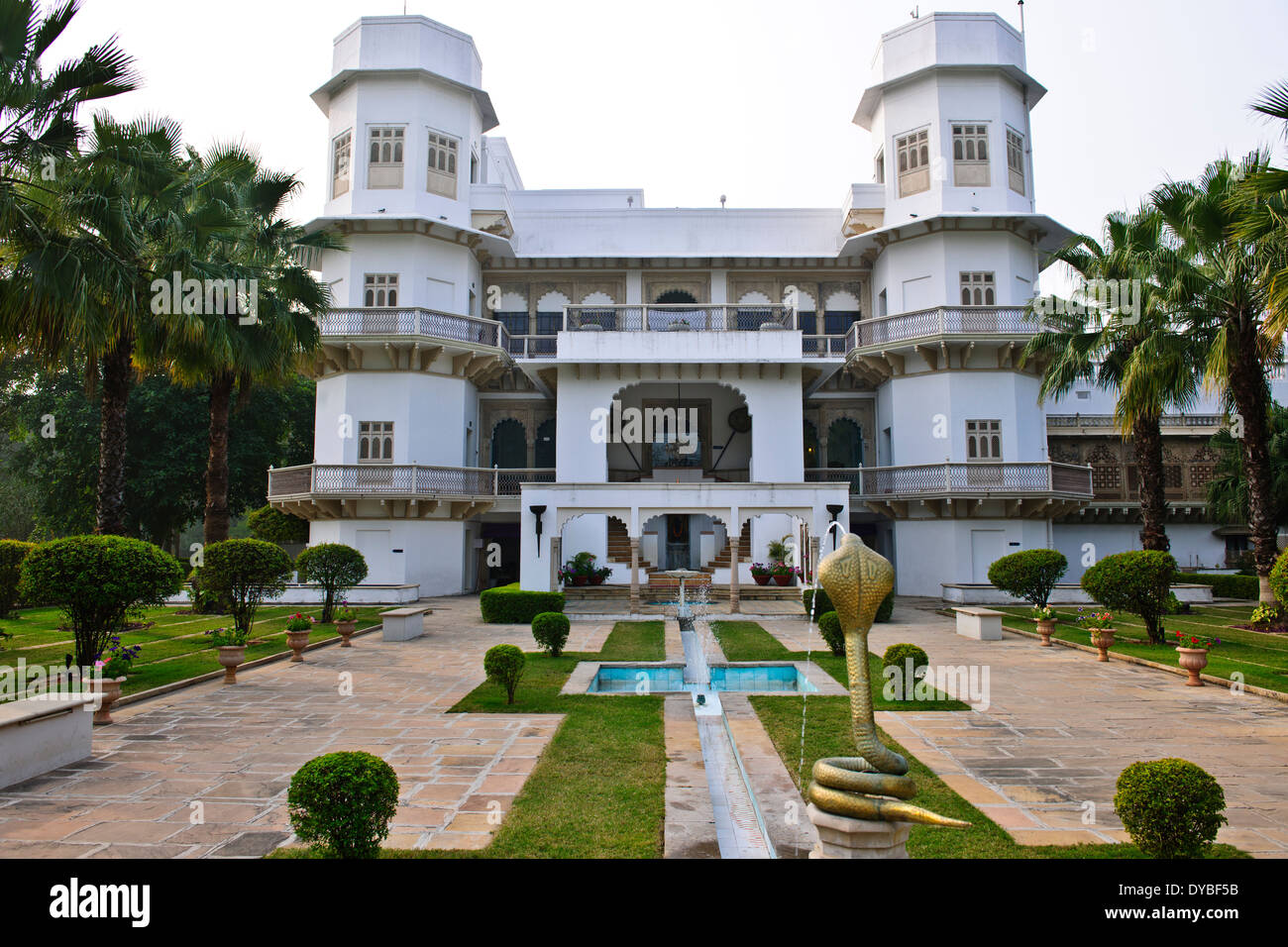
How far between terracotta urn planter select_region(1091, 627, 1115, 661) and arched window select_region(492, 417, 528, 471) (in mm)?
19421

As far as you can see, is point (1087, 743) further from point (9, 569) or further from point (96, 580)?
point (9, 569)

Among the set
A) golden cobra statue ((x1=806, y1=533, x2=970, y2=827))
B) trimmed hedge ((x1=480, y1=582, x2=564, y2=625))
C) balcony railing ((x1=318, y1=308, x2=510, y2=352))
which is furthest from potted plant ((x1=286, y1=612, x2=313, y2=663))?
balcony railing ((x1=318, y1=308, x2=510, y2=352))

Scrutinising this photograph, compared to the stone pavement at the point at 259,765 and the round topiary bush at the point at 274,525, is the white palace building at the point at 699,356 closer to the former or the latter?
the round topiary bush at the point at 274,525

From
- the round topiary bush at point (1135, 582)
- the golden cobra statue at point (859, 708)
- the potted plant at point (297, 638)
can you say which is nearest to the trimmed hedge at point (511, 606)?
the potted plant at point (297, 638)

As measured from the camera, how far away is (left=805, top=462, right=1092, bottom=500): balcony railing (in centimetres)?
2234

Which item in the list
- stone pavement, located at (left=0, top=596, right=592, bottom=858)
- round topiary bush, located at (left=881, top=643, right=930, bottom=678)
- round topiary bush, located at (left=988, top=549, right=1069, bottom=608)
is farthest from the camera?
round topiary bush, located at (left=988, top=549, right=1069, bottom=608)

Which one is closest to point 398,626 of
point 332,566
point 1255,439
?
point 332,566

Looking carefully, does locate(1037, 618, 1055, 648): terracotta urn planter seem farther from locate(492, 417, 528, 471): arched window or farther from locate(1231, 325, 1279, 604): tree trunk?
locate(492, 417, 528, 471): arched window

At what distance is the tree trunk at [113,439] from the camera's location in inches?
503

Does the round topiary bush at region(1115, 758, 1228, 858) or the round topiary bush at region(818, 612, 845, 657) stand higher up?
the round topiary bush at region(1115, 758, 1228, 858)

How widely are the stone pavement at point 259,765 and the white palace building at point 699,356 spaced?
12659 mm

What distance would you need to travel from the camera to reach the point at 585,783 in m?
6.01

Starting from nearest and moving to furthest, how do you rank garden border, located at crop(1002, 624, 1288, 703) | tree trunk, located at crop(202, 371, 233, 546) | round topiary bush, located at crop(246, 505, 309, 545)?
garden border, located at crop(1002, 624, 1288, 703) → tree trunk, located at crop(202, 371, 233, 546) → round topiary bush, located at crop(246, 505, 309, 545)
